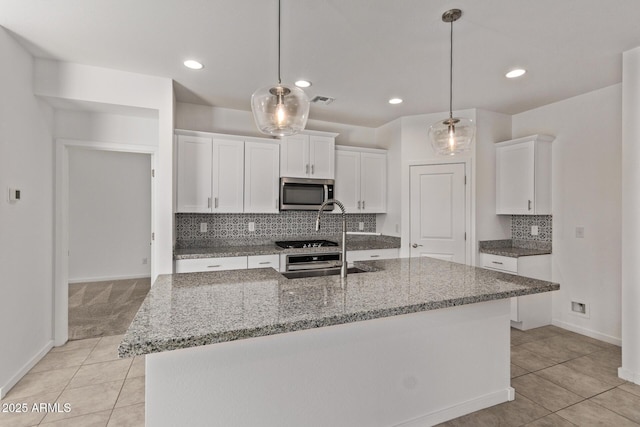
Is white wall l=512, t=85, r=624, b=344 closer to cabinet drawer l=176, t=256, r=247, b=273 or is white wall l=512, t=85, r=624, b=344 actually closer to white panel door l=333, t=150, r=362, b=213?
white panel door l=333, t=150, r=362, b=213

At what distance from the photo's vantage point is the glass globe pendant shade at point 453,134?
2.18m

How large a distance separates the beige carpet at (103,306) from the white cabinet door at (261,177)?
2.06 meters

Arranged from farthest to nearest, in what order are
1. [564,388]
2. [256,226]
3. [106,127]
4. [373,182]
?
1. [373,182]
2. [256,226]
3. [106,127]
4. [564,388]

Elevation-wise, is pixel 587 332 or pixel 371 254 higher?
pixel 371 254

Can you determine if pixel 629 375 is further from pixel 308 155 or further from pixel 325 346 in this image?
pixel 308 155

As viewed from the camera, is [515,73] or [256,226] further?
[256,226]

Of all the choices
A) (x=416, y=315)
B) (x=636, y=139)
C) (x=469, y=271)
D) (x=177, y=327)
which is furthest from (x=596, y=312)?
(x=177, y=327)

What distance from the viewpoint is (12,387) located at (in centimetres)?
240

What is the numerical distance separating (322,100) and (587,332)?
384 centimetres

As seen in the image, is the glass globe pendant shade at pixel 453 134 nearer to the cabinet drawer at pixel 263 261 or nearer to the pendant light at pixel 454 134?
the pendant light at pixel 454 134

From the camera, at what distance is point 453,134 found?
7.20 ft

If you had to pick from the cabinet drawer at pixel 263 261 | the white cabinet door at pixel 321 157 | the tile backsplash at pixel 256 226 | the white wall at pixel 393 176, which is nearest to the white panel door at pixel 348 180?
the white cabinet door at pixel 321 157

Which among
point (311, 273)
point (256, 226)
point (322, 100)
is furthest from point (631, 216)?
point (256, 226)

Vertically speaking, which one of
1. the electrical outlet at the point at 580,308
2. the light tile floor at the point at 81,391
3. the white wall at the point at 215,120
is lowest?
the light tile floor at the point at 81,391
